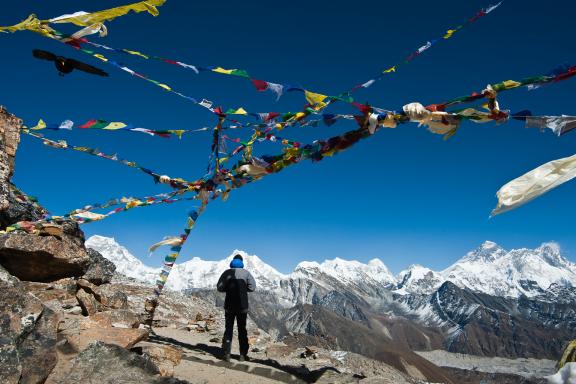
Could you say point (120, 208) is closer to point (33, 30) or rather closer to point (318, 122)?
point (33, 30)

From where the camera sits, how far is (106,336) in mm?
8344

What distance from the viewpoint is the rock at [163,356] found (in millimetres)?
8392

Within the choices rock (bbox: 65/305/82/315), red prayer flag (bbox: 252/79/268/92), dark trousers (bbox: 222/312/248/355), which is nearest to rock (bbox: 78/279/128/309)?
rock (bbox: 65/305/82/315)

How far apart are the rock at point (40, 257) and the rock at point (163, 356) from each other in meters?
5.19

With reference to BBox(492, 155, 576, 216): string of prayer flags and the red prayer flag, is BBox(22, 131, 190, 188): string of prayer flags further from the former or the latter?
BBox(492, 155, 576, 216): string of prayer flags

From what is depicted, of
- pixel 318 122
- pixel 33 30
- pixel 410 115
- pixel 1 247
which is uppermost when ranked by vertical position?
pixel 33 30

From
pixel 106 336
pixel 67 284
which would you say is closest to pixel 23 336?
pixel 106 336

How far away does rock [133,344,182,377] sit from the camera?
8.39m

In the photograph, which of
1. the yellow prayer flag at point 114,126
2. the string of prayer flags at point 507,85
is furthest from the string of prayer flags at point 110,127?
the string of prayer flags at point 507,85

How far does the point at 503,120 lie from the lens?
21.4 feet

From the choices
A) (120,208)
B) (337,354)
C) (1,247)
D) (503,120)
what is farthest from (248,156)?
(337,354)

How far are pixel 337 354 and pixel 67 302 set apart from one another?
8.92 meters

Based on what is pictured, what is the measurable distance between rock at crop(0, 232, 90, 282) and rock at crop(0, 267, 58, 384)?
5.47 meters

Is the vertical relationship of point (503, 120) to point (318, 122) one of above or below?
below
